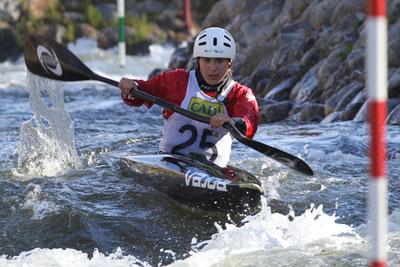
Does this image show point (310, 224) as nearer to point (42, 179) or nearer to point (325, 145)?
point (42, 179)

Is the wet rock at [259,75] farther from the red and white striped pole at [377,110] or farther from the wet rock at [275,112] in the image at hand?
the red and white striped pole at [377,110]

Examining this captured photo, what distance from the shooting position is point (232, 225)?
523 centimetres

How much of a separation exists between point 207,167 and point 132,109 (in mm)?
6665

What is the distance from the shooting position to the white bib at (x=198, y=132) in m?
6.12

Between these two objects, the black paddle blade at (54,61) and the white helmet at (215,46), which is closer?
the white helmet at (215,46)

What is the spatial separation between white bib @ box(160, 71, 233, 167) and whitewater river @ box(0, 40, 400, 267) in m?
0.43

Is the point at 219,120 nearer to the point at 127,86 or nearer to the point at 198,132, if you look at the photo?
the point at 198,132

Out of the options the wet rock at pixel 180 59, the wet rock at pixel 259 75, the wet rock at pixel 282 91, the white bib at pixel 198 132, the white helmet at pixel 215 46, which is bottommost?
the white bib at pixel 198 132

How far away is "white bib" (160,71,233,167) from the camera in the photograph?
612 centimetres

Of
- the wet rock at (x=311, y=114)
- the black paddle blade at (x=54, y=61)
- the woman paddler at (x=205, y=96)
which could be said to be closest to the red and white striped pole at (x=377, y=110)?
the woman paddler at (x=205, y=96)

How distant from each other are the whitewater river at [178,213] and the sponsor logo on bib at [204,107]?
2.19 ft

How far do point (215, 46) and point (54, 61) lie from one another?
1576 mm

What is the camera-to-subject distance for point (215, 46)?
5984 millimetres

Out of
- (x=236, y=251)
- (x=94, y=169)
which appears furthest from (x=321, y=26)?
(x=236, y=251)
